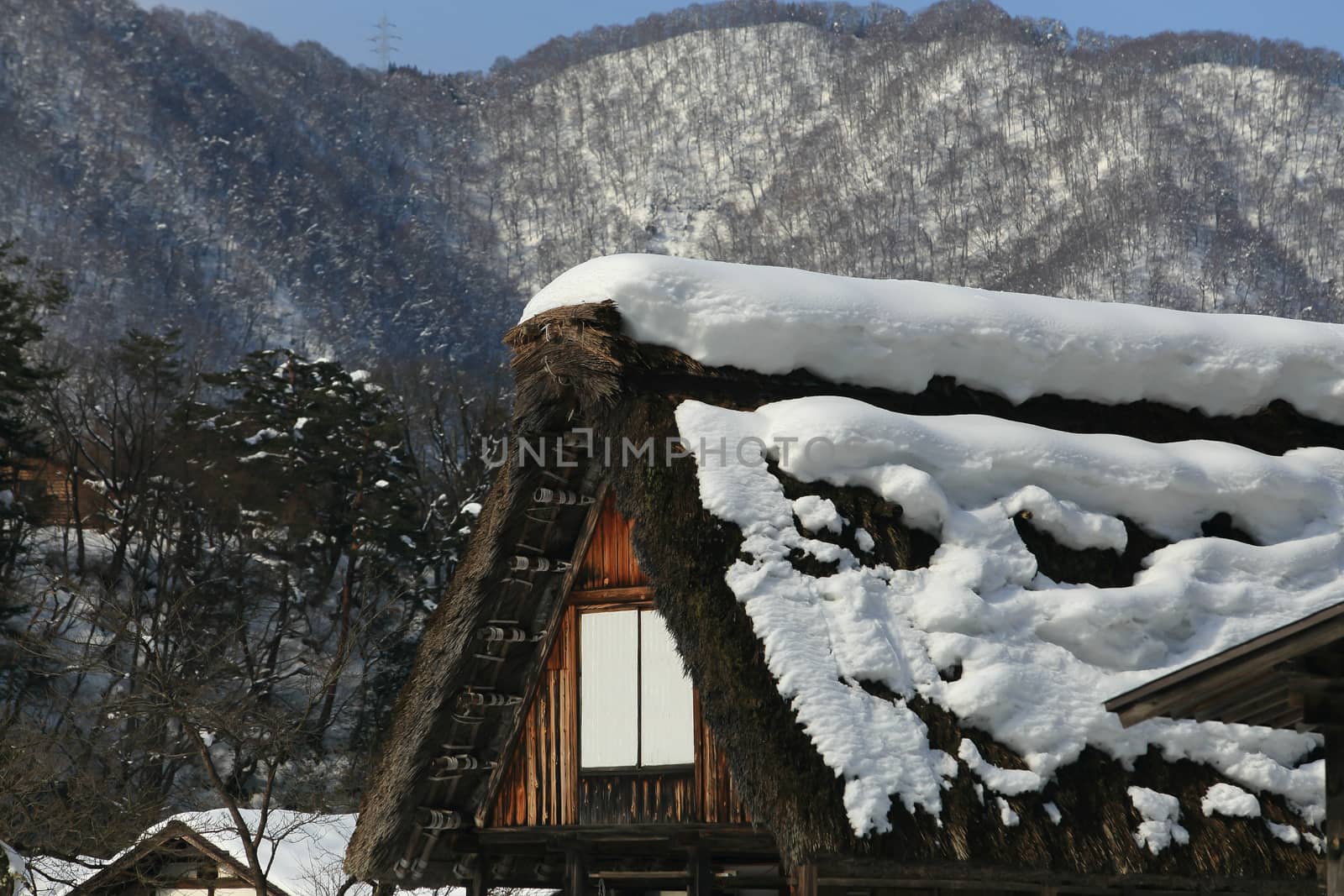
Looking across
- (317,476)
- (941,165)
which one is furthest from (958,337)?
(941,165)

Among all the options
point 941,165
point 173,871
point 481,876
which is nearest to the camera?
point 481,876

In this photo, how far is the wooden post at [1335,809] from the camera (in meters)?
4.64

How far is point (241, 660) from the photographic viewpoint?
105 feet

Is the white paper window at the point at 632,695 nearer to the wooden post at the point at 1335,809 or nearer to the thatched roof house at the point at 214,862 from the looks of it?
the wooden post at the point at 1335,809

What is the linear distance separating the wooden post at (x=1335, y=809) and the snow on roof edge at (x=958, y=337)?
382 centimetres

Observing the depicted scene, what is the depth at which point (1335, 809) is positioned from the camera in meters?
4.75

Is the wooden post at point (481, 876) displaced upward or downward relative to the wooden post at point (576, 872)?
upward

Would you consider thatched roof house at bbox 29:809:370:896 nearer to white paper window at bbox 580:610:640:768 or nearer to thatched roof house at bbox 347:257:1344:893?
thatched roof house at bbox 347:257:1344:893

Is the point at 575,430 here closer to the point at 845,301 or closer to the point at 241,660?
the point at 845,301

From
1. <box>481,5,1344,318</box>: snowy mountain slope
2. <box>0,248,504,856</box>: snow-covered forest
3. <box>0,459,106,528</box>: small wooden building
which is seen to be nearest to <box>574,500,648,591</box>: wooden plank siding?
<box>0,248,504,856</box>: snow-covered forest

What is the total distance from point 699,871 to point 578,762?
3.28 ft

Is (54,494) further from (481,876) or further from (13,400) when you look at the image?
(481,876)

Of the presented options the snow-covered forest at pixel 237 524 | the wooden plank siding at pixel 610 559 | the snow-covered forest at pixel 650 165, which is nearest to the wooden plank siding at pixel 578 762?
the wooden plank siding at pixel 610 559

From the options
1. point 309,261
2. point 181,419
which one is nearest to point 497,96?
point 309,261
